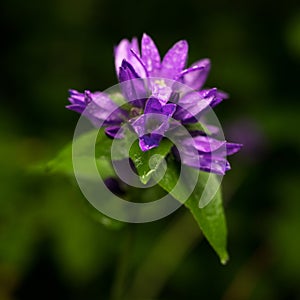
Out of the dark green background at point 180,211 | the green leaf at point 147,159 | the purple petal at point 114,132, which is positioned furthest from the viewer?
the dark green background at point 180,211

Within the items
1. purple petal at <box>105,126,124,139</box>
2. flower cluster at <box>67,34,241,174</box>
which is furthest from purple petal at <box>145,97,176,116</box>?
purple petal at <box>105,126,124,139</box>

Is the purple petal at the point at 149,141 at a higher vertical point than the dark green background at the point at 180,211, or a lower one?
higher

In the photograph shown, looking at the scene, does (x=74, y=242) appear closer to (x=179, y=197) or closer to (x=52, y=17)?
(x=179, y=197)

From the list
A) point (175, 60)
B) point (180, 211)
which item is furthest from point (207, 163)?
point (180, 211)

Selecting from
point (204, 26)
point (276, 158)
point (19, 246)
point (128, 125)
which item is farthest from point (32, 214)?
point (204, 26)

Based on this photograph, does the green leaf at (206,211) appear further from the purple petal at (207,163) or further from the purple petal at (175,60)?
the purple petal at (175,60)

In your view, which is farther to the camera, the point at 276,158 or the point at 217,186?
the point at 276,158

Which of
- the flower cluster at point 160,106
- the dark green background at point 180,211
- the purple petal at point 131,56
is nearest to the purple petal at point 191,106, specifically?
the flower cluster at point 160,106

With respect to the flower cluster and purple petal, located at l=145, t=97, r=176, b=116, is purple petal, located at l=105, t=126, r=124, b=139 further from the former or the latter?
purple petal, located at l=145, t=97, r=176, b=116
